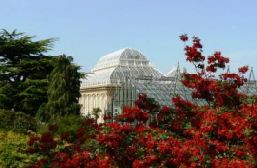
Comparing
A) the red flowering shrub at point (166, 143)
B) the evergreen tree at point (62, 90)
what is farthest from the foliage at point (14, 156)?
the evergreen tree at point (62, 90)

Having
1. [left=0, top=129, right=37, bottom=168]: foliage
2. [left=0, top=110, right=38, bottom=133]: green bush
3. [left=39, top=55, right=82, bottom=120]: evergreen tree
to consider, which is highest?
[left=39, top=55, right=82, bottom=120]: evergreen tree

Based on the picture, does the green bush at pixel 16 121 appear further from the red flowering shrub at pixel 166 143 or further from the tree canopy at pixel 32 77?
the red flowering shrub at pixel 166 143

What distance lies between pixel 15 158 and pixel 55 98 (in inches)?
588

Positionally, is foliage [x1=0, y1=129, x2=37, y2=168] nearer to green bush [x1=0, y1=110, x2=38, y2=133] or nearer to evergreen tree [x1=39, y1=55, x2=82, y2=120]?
green bush [x1=0, y1=110, x2=38, y2=133]

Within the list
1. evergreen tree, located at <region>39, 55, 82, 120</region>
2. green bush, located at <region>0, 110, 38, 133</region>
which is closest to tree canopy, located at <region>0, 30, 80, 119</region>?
evergreen tree, located at <region>39, 55, 82, 120</region>

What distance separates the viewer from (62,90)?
27.5 meters

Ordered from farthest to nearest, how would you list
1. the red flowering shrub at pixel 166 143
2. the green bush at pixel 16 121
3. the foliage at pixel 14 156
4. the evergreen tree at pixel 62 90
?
the evergreen tree at pixel 62 90
the green bush at pixel 16 121
the foliage at pixel 14 156
the red flowering shrub at pixel 166 143

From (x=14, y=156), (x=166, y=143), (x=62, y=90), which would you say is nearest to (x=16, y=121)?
(x=62, y=90)

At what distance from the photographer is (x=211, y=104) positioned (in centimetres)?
948

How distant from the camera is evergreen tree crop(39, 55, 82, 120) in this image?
89.2ft

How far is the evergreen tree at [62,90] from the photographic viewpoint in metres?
27.2

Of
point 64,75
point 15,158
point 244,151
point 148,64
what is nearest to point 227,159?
point 244,151

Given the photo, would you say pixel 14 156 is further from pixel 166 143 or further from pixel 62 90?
pixel 62 90

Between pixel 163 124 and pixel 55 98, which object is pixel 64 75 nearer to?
pixel 55 98
